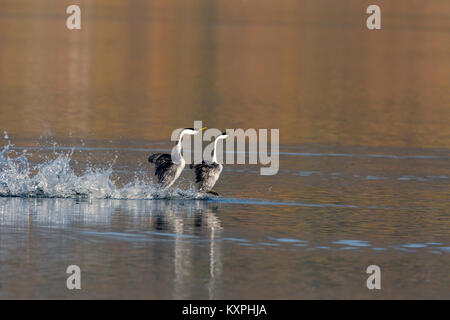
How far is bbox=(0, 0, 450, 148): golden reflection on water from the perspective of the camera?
33.7 m

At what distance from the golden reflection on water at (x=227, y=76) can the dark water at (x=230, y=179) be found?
0.18 meters

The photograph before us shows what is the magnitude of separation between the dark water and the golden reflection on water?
7.1 inches

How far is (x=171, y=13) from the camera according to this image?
370ft

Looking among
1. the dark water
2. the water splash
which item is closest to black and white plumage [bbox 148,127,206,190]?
the water splash

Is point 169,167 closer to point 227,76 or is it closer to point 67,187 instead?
point 67,187

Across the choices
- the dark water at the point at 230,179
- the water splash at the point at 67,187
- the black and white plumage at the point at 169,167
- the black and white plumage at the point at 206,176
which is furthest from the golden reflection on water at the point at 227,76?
the black and white plumage at the point at 206,176

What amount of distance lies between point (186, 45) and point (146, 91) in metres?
26.3

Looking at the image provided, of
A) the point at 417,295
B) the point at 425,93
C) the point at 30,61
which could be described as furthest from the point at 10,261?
the point at 30,61

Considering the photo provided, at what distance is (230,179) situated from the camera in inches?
917

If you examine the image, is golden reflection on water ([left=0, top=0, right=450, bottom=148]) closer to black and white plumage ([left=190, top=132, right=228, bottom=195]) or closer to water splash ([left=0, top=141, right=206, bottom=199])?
water splash ([left=0, top=141, right=206, bottom=199])

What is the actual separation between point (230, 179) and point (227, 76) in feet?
99.8

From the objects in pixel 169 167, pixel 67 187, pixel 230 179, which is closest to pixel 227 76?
pixel 230 179

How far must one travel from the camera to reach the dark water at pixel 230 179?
47.6ft
